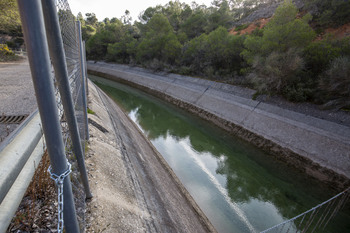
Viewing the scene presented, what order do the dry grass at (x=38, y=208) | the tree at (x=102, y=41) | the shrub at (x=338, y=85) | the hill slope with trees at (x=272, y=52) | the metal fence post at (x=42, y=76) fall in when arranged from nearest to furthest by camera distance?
the metal fence post at (x=42, y=76) → the dry grass at (x=38, y=208) → the shrub at (x=338, y=85) → the hill slope with trees at (x=272, y=52) → the tree at (x=102, y=41)

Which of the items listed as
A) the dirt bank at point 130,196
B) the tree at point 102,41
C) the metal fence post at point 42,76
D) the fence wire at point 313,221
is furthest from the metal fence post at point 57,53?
the tree at point 102,41

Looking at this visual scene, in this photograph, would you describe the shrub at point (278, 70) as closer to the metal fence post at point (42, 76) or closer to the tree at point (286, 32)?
the tree at point (286, 32)

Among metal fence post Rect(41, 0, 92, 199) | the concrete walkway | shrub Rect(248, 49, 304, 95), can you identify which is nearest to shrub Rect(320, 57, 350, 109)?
shrub Rect(248, 49, 304, 95)

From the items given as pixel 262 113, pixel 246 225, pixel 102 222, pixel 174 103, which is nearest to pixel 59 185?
pixel 102 222

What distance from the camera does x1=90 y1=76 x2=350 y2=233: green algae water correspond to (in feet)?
23.0

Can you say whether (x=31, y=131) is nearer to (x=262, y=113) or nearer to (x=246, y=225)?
(x=246, y=225)

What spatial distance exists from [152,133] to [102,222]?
995 cm

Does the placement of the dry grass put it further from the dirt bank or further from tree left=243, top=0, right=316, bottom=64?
tree left=243, top=0, right=316, bottom=64

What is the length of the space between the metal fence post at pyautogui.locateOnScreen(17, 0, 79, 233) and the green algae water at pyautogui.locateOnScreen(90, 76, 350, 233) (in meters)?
6.52

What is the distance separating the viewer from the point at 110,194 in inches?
167

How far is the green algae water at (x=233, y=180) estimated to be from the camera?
7020mm

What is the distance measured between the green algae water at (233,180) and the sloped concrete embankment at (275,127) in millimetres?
801

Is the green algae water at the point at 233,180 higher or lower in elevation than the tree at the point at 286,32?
lower

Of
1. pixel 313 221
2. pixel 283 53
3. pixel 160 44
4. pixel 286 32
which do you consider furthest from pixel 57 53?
pixel 160 44
